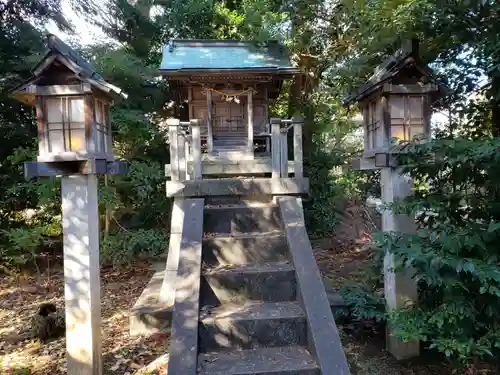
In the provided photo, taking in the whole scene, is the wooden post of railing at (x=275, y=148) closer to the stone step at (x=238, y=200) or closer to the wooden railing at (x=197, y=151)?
the wooden railing at (x=197, y=151)

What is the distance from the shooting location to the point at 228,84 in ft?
35.0

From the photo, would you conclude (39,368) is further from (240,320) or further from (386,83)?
(386,83)

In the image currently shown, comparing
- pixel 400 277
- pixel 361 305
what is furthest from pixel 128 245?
pixel 400 277

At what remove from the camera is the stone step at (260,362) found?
3.11 metres

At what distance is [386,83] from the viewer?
13.3ft

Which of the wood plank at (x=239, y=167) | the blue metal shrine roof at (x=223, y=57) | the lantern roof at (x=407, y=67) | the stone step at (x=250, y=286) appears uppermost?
the blue metal shrine roof at (x=223, y=57)

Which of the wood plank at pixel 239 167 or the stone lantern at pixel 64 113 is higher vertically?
the stone lantern at pixel 64 113

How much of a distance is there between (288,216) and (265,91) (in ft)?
23.2

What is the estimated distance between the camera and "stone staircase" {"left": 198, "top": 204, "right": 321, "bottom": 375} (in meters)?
3.32

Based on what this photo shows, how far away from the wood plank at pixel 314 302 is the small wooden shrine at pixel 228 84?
5.84 meters

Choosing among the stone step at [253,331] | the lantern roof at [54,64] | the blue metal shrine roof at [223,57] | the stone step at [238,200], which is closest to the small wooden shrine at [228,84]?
the blue metal shrine roof at [223,57]

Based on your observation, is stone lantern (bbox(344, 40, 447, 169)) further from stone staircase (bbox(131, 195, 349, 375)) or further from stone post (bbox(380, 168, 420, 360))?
stone staircase (bbox(131, 195, 349, 375))

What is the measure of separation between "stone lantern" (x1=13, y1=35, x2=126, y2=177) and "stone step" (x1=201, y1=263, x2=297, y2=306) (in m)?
1.70

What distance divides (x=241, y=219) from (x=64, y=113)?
246 centimetres
